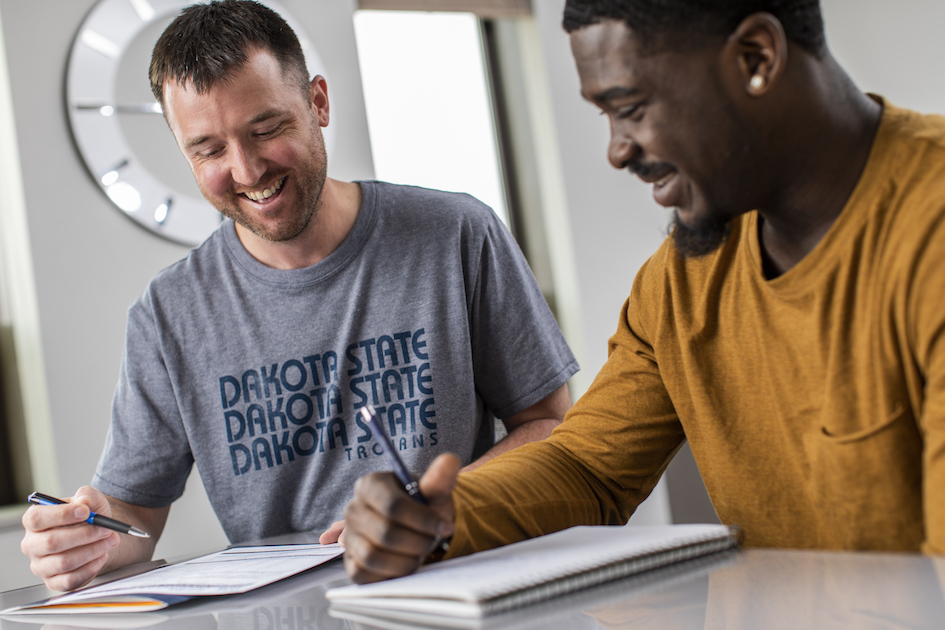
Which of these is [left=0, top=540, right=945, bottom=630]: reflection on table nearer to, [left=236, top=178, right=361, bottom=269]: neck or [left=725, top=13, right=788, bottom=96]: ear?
[left=725, top=13, right=788, bottom=96]: ear

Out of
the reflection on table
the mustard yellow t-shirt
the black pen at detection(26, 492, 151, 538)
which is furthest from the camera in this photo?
the black pen at detection(26, 492, 151, 538)

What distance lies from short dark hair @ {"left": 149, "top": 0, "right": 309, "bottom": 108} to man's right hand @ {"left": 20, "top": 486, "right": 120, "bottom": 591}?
→ 0.64 m

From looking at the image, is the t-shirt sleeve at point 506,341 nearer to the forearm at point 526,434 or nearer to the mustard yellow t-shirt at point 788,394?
the forearm at point 526,434

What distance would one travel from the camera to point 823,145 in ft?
2.44

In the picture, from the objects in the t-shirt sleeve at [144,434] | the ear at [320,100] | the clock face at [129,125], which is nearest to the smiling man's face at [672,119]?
the ear at [320,100]

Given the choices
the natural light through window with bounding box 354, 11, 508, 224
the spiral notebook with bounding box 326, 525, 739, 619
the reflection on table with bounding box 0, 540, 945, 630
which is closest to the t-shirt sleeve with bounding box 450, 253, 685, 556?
the spiral notebook with bounding box 326, 525, 739, 619

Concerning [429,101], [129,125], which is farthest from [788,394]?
[429,101]

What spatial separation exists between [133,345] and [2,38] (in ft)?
5.17

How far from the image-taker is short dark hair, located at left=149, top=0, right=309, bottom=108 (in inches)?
49.4

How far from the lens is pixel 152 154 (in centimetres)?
270

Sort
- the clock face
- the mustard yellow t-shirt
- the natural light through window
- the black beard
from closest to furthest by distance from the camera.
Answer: the mustard yellow t-shirt < the black beard < the clock face < the natural light through window

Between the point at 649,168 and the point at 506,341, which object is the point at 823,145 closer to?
the point at 649,168

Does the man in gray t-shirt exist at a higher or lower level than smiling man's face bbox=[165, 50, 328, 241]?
lower

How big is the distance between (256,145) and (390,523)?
822 mm
